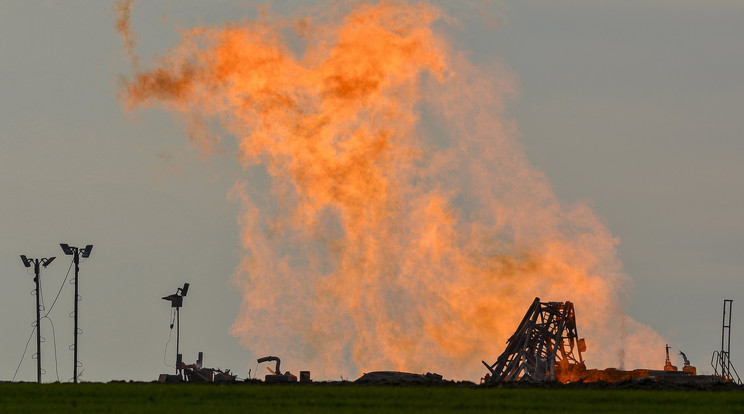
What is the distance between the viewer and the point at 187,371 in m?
93.4

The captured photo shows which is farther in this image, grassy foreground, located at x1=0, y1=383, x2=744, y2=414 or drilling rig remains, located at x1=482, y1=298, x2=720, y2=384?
drilling rig remains, located at x1=482, y1=298, x2=720, y2=384

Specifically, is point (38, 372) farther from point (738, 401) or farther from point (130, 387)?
point (738, 401)

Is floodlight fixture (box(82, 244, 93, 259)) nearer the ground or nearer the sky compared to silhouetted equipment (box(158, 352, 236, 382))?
nearer the sky

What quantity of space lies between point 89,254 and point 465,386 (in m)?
27.0

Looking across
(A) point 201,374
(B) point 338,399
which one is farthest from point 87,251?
(B) point 338,399

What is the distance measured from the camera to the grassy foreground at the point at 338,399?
61.3m

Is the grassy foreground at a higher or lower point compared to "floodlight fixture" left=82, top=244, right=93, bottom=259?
lower

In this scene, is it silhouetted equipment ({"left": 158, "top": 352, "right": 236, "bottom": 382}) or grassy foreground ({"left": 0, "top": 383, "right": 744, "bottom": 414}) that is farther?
silhouetted equipment ({"left": 158, "top": 352, "right": 236, "bottom": 382})

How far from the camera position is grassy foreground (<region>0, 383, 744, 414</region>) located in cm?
6131

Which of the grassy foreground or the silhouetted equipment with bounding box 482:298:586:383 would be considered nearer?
the grassy foreground

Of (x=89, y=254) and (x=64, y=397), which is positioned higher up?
(x=89, y=254)

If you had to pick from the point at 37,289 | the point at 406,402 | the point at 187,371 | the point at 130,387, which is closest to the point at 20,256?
the point at 37,289

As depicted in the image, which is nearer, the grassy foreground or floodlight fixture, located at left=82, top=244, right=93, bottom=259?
the grassy foreground

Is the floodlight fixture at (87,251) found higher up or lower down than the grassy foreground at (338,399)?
higher up
